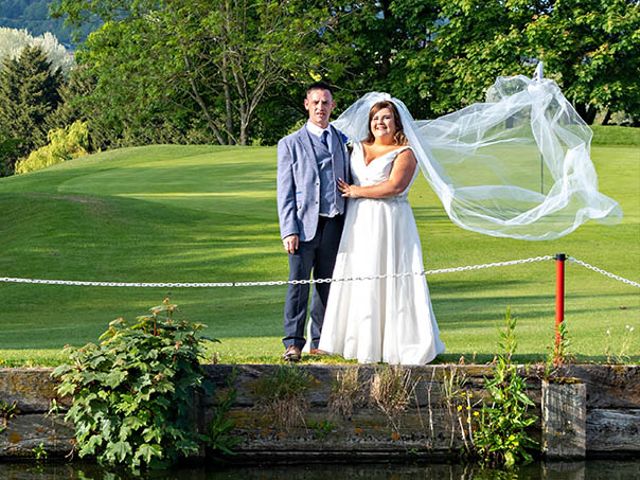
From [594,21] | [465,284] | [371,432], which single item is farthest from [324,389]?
[594,21]

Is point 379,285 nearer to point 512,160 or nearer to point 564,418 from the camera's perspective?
point 512,160

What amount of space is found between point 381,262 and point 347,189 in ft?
2.06

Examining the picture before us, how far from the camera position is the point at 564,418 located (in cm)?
835

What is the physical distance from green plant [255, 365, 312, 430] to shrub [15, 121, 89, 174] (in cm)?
5746

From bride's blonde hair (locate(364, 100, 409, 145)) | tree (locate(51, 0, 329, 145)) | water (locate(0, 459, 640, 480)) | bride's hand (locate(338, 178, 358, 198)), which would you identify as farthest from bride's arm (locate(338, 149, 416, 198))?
tree (locate(51, 0, 329, 145))

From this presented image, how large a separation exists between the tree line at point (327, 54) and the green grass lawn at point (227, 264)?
13.1 meters

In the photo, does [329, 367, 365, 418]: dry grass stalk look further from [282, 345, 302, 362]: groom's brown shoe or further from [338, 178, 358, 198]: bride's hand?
[338, 178, 358, 198]: bride's hand

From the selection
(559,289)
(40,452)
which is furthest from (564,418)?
(40,452)

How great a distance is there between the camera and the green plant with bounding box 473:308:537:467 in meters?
8.26

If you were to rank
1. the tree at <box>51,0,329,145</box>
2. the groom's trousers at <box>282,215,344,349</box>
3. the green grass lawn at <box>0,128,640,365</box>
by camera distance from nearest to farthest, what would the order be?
the groom's trousers at <box>282,215,344,349</box>
the green grass lawn at <box>0,128,640,365</box>
the tree at <box>51,0,329,145</box>

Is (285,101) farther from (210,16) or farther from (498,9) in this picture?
(498,9)

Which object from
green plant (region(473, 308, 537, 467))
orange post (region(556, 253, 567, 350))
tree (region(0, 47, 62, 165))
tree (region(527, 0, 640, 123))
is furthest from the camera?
tree (region(0, 47, 62, 165))

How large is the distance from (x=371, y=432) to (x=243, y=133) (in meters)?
41.5

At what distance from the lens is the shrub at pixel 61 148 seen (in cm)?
6456
